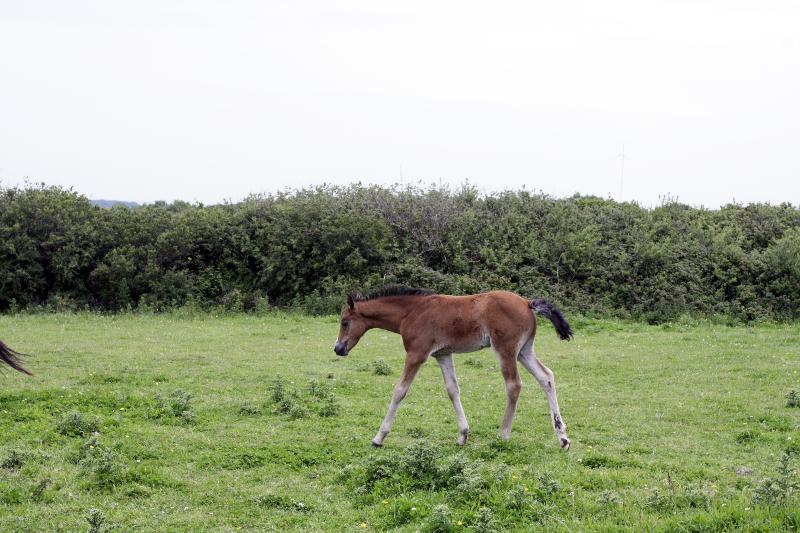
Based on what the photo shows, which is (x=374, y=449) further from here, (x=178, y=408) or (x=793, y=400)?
(x=793, y=400)

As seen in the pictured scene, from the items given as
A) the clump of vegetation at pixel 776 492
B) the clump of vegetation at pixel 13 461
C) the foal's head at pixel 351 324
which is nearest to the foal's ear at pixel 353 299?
the foal's head at pixel 351 324

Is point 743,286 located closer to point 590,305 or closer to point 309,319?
point 590,305

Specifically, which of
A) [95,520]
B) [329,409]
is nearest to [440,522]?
[95,520]

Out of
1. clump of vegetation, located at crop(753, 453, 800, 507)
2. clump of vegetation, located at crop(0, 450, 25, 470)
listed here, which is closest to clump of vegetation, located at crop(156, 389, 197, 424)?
clump of vegetation, located at crop(0, 450, 25, 470)

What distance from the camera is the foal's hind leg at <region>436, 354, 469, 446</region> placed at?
9188 millimetres

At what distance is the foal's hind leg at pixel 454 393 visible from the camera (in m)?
9.19

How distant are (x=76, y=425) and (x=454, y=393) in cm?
491

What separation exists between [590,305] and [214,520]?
17665 mm

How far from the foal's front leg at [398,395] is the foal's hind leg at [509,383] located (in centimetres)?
104

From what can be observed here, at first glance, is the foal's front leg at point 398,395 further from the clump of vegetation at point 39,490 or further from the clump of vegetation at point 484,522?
the clump of vegetation at point 39,490

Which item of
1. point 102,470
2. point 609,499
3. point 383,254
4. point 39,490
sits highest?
point 383,254

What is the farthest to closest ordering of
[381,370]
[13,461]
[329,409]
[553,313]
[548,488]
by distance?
[381,370] < [329,409] < [553,313] < [13,461] < [548,488]

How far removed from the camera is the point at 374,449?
8945 mm

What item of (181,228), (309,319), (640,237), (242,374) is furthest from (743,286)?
(181,228)
